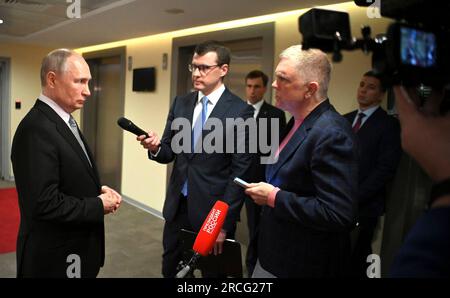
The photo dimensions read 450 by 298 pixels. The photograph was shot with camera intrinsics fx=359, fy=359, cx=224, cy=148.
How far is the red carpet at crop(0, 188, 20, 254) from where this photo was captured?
3.49 meters

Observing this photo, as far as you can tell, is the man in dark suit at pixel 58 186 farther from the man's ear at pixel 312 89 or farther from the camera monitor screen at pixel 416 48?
the camera monitor screen at pixel 416 48

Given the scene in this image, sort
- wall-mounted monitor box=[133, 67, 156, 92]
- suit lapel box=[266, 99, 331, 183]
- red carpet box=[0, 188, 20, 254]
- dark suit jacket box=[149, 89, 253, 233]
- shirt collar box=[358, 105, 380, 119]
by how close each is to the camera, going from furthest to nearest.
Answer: wall-mounted monitor box=[133, 67, 156, 92], red carpet box=[0, 188, 20, 254], shirt collar box=[358, 105, 380, 119], dark suit jacket box=[149, 89, 253, 233], suit lapel box=[266, 99, 331, 183]

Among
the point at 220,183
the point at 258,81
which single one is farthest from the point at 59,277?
the point at 258,81

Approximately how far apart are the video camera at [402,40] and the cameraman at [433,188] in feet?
0.14

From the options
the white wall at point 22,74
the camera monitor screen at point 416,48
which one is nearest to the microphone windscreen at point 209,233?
the camera monitor screen at point 416,48

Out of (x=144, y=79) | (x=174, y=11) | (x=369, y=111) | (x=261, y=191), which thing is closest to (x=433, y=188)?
(x=261, y=191)

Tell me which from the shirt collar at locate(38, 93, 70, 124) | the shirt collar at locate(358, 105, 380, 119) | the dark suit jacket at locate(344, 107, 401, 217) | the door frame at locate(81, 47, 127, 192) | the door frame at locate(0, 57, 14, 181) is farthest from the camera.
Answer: the door frame at locate(0, 57, 14, 181)

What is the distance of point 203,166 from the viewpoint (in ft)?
6.39

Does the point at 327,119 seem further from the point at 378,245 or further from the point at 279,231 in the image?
the point at 378,245

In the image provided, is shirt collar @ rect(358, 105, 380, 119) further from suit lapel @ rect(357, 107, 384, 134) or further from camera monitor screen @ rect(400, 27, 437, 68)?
camera monitor screen @ rect(400, 27, 437, 68)

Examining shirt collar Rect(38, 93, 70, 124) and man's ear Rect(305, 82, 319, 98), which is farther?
shirt collar Rect(38, 93, 70, 124)

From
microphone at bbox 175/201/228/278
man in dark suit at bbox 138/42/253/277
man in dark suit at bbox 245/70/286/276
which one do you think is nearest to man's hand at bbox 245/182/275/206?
microphone at bbox 175/201/228/278

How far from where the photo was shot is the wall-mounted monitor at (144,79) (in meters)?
4.57
